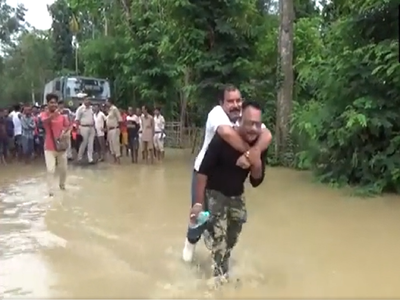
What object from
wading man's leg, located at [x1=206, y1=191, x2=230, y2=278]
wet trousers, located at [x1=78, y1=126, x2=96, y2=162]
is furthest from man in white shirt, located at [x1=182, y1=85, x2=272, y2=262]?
wet trousers, located at [x1=78, y1=126, x2=96, y2=162]

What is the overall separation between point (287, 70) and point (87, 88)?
12.1 m

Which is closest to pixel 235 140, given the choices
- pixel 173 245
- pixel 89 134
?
pixel 173 245

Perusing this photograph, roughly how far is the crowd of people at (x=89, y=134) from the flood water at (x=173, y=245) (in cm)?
455

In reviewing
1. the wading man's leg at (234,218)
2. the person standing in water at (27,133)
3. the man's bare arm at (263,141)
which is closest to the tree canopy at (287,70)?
the man's bare arm at (263,141)

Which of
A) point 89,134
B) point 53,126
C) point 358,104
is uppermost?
point 358,104

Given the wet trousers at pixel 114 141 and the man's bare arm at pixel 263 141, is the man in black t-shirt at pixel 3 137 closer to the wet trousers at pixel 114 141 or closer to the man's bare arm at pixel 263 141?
the wet trousers at pixel 114 141

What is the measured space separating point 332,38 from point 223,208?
846 cm

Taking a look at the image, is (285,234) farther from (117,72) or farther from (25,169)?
(117,72)

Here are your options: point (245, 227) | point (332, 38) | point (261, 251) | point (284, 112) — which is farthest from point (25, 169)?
point (261, 251)

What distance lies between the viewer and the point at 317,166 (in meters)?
13.8

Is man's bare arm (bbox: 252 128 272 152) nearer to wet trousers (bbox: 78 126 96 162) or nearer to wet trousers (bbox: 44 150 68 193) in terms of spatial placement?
wet trousers (bbox: 44 150 68 193)

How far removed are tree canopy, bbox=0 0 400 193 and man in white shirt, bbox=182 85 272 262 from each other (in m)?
1.43

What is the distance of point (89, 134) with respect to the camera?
656 inches

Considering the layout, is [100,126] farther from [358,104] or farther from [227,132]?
[227,132]
